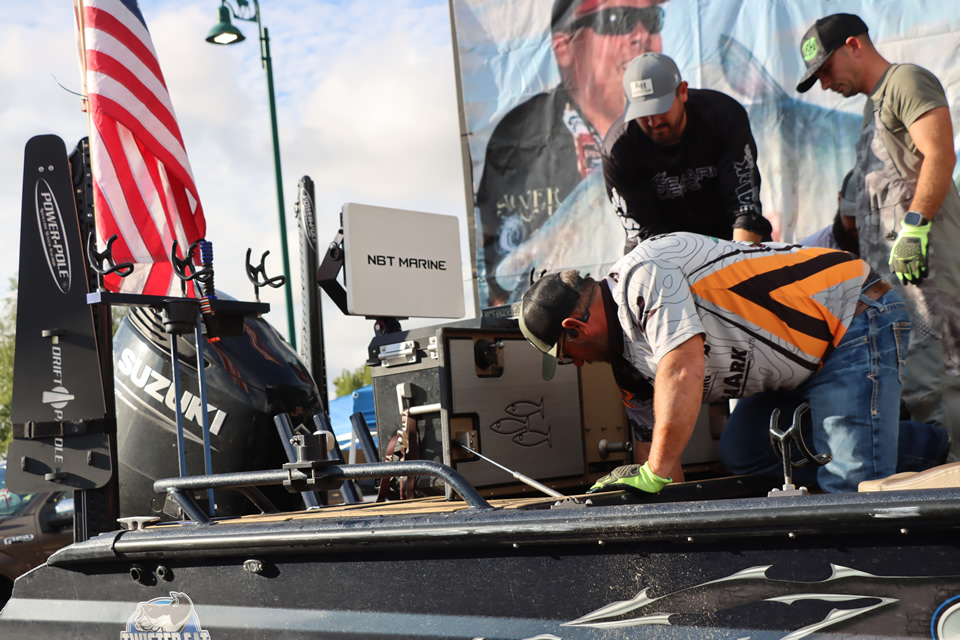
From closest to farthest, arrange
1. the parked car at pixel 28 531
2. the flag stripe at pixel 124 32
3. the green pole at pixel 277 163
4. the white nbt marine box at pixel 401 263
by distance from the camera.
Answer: the white nbt marine box at pixel 401 263, the flag stripe at pixel 124 32, the parked car at pixel 28 531, the green pole at pixel 277 163

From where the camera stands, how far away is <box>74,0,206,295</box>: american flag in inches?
187

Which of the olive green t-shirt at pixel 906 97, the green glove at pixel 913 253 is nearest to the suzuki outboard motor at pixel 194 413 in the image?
the green glove at pixel 913 253

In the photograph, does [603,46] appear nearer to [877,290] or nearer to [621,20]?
[621,20]

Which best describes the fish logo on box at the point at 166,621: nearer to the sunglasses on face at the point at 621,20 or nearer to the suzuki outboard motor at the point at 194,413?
the suzuki outboard motor at the point at 194,413

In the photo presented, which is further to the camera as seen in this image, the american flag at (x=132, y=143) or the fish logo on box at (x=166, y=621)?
the american flag at (x=132, y=143)

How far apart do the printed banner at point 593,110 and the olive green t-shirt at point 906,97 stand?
316cm

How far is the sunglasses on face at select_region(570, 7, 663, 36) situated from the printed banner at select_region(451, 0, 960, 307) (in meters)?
0.02

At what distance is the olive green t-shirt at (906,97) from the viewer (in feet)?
12.1

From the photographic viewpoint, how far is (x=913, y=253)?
3600 mm

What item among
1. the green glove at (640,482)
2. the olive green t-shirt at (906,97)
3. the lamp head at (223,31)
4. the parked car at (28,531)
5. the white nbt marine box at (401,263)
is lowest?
the parked car at (28,531)

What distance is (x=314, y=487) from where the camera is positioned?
260cm

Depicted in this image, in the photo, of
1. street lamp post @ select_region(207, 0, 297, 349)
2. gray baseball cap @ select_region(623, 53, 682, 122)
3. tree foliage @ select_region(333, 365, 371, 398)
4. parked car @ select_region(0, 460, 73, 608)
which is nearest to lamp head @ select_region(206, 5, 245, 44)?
street lamp post @ select_region(207, 0, 297, 349)

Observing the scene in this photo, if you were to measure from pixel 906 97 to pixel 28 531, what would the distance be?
6657 millimetres

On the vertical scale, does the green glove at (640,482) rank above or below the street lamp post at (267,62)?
below
